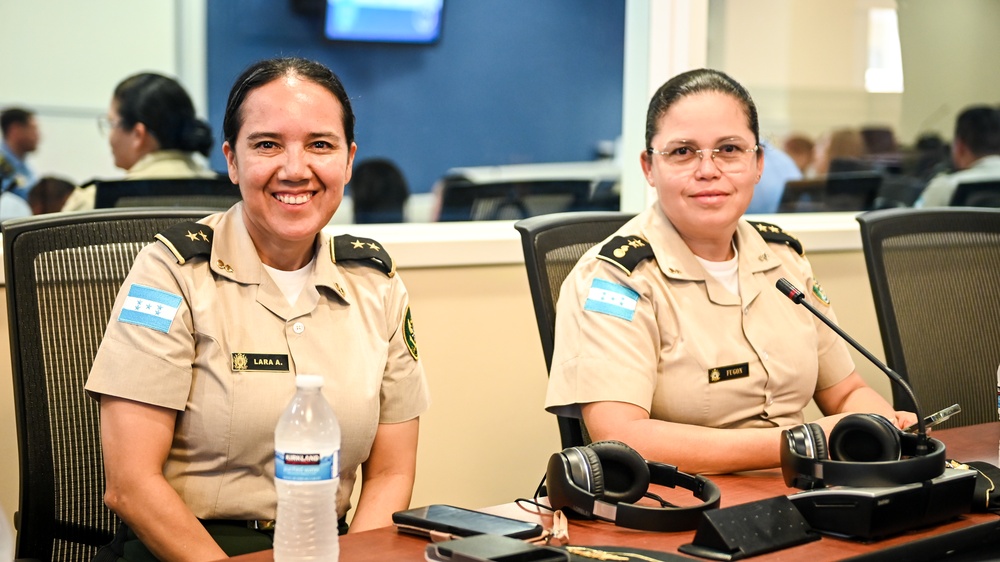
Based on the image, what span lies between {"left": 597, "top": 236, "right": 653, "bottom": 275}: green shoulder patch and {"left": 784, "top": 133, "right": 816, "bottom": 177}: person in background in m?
2.25

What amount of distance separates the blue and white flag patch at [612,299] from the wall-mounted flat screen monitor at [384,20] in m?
3.96

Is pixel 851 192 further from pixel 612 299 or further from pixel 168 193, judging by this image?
pixel 168 193

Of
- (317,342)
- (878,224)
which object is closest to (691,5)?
(878,224)

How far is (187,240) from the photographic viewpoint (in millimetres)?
1604

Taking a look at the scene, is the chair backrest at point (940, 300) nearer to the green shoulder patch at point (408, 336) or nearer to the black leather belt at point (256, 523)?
the green shoulder patch at point (408, 336)

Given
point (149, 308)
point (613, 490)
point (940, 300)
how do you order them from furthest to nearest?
1. point (940, 300)
2. point (149, 308)
3. point (613, 490)

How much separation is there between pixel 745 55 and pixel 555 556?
2750mm

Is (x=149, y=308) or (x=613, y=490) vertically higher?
(x=149, y=308)

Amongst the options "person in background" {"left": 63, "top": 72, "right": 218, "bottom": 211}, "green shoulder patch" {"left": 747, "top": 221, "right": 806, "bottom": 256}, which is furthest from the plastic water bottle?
"person in background" {"left": 63, "top": 72, "right": 218, "bottom": 211}

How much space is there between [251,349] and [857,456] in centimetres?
85

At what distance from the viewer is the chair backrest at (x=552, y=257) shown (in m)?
1.89

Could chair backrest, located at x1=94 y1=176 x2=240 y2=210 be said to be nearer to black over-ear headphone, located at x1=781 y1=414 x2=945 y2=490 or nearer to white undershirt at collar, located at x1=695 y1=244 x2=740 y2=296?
white undershirt at collar, located at x1=695 y1=244 x2=740 y2=296

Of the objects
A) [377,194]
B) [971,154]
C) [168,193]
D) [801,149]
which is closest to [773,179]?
[801,149]

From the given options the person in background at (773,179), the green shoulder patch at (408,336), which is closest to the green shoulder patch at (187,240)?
the green shoulder patch at (408,336)
